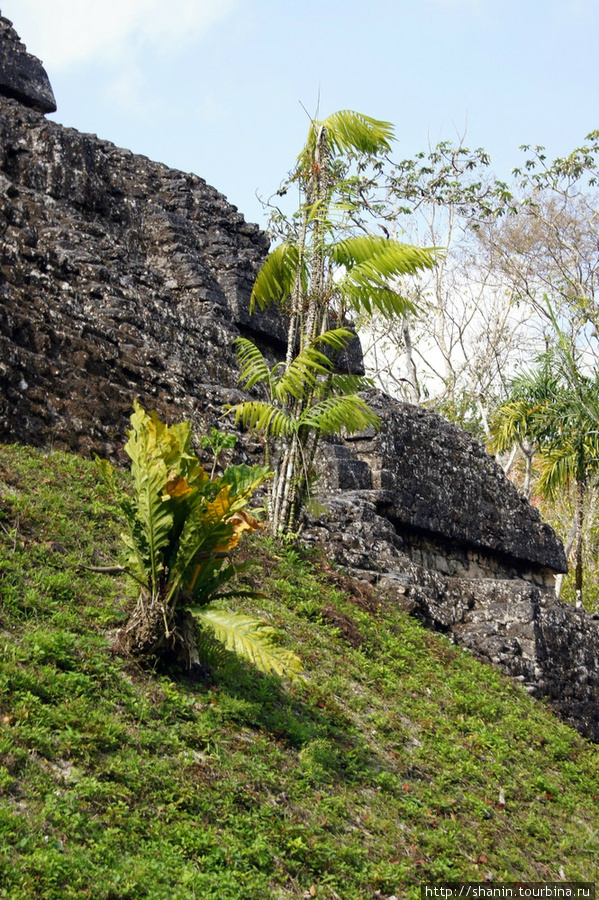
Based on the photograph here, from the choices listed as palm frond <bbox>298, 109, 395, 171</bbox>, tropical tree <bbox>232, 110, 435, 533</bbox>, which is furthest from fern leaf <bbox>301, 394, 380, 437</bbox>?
palm frond <bbox>298, 109, 395, 171</bbox>

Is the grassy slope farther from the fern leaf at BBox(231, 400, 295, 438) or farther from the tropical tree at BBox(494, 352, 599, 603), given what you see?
the tropical tree at BBox(494, 352, 599, 603)

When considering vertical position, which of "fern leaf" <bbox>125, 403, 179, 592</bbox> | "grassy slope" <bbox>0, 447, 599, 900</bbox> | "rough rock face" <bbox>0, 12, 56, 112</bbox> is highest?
"rough rock face" <bbox>0, 12, 56, 112</bbox>

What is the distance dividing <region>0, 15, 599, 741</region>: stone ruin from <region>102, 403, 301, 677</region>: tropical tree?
8.57ft

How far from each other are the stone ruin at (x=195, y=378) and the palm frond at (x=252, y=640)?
303 centimetres

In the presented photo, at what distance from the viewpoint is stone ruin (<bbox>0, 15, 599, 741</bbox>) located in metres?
8.36

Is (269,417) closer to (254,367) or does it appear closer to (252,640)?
(254,367)

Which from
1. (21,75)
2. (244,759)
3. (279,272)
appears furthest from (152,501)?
(21,75)

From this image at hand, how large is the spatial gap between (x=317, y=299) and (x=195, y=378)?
5.36 feet

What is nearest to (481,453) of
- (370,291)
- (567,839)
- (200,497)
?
(370,291)

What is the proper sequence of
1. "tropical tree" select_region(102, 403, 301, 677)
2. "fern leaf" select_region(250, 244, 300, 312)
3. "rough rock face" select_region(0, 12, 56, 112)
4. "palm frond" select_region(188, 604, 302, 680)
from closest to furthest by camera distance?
1. "palm frond" select_region(188, 604, 302, 680)
2. "tropical tree" select_region(102, 403, 301, 677)
3. "fern leaf" select_region(250, 244, 300, 312)
4. "rough rock face" select_region(0, 12, 56, 112)

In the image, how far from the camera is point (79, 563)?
5793mm

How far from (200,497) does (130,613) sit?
0.86 metres

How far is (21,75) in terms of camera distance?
11555 millimetres

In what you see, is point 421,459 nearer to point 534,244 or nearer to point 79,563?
point 79,563
